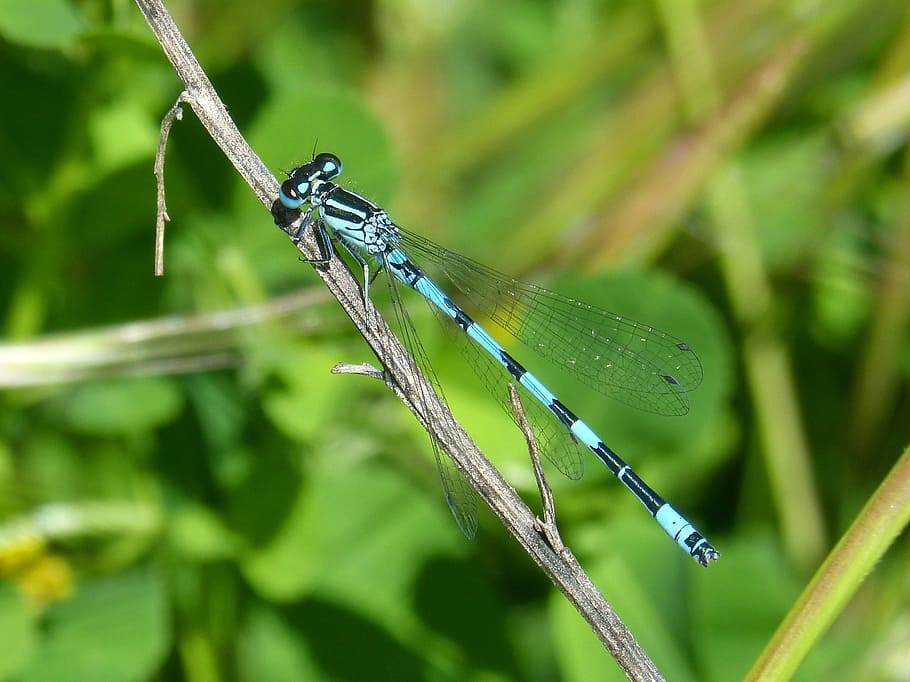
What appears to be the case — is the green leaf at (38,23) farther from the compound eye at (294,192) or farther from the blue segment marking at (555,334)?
the blue segment marking at (555,334)

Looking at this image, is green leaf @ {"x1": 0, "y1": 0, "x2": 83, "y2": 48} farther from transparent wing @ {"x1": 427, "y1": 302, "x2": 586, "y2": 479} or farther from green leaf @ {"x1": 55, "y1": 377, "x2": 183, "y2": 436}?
transparent wing @ {"x1": 427, "y1": 302, "x2": 586, "y2": 479}

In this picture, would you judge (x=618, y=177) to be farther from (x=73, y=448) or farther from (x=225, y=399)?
(x=73, y=448)

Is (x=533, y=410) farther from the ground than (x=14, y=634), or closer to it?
closer to it

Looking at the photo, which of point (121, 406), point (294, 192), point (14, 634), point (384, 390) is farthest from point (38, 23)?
point (384, 390)

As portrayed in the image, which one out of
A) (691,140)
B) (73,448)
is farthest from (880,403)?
(73,448)

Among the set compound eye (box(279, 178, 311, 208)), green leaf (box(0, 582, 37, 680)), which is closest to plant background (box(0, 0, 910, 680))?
green leaf (box(0, 582, 37, 680))

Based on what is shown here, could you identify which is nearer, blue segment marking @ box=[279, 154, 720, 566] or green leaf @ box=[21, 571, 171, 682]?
green leaf @ box=[21, 571, 171, 682]

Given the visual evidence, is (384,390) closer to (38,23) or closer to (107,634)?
(107,634)
